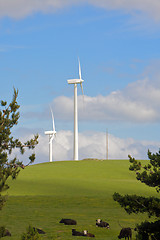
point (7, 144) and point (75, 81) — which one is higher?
point (75, 81)

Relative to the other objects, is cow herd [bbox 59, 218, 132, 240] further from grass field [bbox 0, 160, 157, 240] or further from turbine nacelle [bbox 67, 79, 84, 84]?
turbine nacelle [bbox 67, 79, 84, 84]

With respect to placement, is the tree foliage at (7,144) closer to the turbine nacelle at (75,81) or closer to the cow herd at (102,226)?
the cow herd at (102,226)

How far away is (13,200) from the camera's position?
168ft

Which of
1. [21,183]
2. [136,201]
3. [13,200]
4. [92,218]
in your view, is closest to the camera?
[136,201]

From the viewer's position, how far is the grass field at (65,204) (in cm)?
3256

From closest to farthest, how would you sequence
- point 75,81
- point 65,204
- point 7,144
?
point 7,144 → point 65,204 → point 75,81

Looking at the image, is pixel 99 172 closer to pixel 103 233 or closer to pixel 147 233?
pixel 103 233

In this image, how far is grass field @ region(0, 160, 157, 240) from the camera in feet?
107

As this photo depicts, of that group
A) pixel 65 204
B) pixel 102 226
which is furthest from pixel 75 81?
pixel 102 226

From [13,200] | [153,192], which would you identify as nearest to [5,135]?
[13,200]

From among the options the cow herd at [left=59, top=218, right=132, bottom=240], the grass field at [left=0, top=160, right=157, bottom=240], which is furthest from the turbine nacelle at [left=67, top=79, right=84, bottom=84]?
the cow herd at [left=59, top=218, right=132, bottom=240]

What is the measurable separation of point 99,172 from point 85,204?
140ft

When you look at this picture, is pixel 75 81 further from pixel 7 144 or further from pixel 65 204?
pixel 7 144

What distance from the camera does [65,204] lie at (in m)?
47.7
